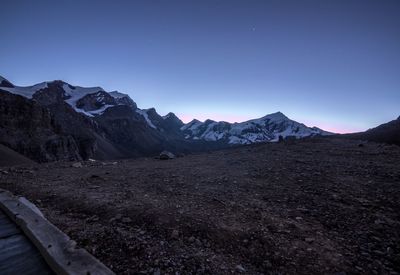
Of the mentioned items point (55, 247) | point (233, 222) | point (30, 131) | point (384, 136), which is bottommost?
point (30, 131)

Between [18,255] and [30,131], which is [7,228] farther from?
[30,131]

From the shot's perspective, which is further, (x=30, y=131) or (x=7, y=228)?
(x=30, y=131)

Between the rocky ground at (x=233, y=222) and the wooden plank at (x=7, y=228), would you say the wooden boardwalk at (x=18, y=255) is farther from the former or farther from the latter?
the rocky ground at (x=233, y=222)

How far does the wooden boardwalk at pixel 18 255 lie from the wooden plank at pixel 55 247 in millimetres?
62

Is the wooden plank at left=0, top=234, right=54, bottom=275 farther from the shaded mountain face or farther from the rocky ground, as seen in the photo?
the shaded mountain face

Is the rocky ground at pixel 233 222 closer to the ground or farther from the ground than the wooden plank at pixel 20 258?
closer to the ground

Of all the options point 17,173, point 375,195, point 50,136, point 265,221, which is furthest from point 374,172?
point 50,136

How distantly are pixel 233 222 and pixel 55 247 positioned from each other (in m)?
3.78

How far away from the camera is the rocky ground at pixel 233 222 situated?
4.04 metres

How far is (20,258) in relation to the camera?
2938mm

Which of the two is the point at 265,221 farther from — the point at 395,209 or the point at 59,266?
the point at 59,266

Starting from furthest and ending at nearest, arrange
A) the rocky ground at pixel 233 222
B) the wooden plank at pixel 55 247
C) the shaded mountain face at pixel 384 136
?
the shaded mountain face at pixel 384 136
the rocky ground at pixel 233 222
the wooden plank at pixel 55 247

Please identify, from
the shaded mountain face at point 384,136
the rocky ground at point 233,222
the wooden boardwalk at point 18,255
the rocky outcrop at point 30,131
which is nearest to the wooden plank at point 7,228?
the wooden boardwalk at point 18,255

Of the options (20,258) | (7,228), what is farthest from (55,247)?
(7,228)
